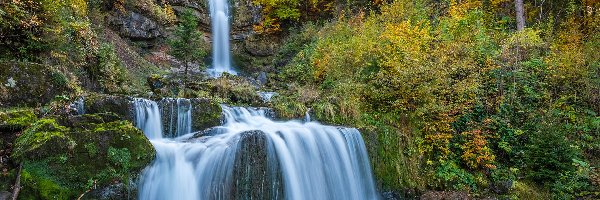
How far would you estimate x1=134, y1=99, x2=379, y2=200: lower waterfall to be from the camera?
6.21m

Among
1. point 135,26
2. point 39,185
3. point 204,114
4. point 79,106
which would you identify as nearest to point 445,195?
point 204,114

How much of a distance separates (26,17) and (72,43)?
172 centimetres

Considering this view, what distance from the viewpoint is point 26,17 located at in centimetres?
734

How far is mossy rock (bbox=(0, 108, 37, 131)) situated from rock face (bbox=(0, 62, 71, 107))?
3.70 feet

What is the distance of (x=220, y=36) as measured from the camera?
817 inches

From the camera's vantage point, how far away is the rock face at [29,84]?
21.6ft

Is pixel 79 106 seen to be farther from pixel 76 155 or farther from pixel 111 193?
pixel 111 193

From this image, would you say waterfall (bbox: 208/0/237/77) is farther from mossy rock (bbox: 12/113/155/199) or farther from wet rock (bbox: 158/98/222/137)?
mossy rock (bbox: 12/113/155/199)

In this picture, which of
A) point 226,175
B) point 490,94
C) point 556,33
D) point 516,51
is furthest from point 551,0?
point 226,175

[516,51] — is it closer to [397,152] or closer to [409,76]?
[409,76]

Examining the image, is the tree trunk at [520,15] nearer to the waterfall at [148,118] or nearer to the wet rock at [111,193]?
the waterfall at [148,118]

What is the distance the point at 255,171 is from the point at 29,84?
464 cm

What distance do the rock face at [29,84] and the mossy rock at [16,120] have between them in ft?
3.70

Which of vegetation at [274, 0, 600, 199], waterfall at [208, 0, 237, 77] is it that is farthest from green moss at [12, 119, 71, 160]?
waterfall at [208, 0, 237, 77]
